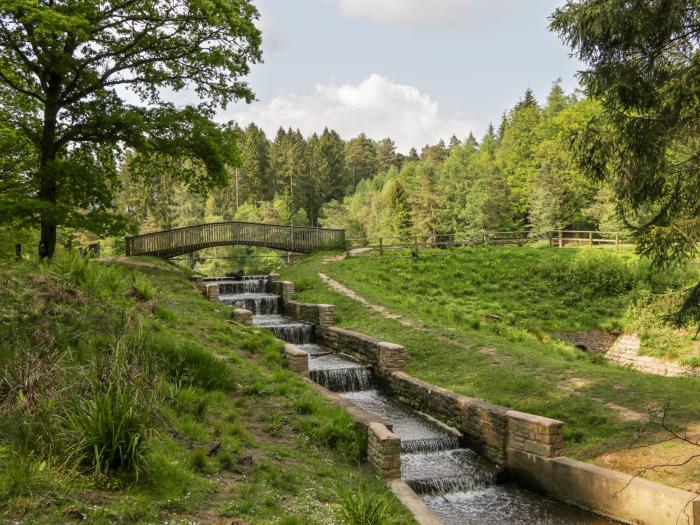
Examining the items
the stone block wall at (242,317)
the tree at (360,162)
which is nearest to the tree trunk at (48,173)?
the stone block wall at (242,317)

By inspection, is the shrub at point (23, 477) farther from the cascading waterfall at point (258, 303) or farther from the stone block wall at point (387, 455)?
the cascading waterfall at point (258, 303)

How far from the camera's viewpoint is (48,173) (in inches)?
551

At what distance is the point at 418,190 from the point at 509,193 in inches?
582

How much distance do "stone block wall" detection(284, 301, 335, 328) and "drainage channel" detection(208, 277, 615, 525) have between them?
299cm

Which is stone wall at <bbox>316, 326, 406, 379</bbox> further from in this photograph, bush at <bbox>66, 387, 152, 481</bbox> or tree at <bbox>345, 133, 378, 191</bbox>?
tree at <bbox>345, 133, 378, 191</bbox>

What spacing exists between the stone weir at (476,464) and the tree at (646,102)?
11.5ft

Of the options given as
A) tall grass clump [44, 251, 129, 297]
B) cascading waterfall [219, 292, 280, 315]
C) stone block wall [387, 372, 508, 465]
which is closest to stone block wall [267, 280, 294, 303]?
cascading waterfall [219, 292, 280, 315]

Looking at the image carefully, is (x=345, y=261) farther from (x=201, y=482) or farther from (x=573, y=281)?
(x=201, y=482)

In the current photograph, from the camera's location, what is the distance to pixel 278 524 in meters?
4.70

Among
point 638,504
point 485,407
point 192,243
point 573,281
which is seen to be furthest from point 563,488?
point 192,243

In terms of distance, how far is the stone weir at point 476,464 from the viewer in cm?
714

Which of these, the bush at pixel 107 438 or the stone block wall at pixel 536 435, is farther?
the stone block wall at pixel 536 435

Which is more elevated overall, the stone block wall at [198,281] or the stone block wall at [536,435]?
the stone block wall at [198,281]

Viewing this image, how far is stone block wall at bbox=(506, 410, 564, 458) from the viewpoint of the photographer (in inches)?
325
